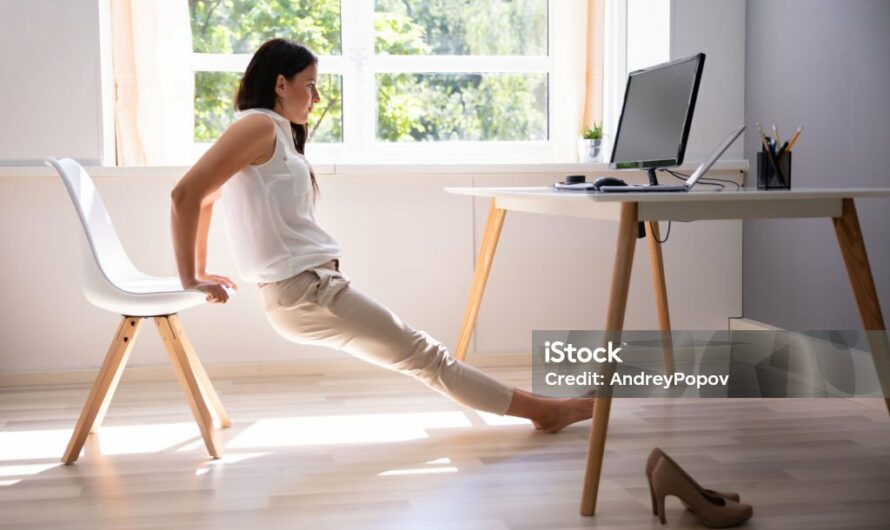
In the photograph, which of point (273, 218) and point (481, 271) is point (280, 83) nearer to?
point (273, 218)

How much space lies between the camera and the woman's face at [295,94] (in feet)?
8.60

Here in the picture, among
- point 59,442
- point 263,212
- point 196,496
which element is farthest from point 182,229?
point 59,442

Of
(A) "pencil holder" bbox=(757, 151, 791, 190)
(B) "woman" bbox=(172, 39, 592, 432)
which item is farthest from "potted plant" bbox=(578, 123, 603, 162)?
(B) "woman" bbox=(172, 39, 592, 432)

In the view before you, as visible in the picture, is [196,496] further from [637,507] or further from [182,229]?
[637,507]

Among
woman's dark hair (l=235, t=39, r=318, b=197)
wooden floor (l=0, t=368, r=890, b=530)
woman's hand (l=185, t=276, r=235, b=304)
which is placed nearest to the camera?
wooden floor (l=0, t=368, r=890, b=530)

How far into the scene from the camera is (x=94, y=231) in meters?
2.74

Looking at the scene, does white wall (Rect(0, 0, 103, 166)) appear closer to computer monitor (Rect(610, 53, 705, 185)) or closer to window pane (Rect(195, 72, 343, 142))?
window pane (Rect(195, 72, 343, 142))

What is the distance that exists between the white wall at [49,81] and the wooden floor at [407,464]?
2.88 feet

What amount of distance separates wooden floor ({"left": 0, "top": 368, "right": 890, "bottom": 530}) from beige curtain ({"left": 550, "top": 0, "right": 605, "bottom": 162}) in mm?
1382

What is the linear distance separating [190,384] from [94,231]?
1.73 feet

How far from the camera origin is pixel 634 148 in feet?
9.86

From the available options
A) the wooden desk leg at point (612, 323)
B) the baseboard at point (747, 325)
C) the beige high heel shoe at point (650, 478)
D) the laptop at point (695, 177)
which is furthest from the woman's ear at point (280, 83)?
the baseboard at point (747, 325)

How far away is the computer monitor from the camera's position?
2.66m

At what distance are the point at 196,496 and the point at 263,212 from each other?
0.72 m
